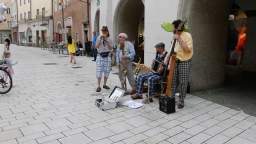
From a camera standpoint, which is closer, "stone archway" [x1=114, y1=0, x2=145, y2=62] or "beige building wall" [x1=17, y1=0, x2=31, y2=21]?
"stone archway" [x1=114, y1=0, x2=145, y2=62]

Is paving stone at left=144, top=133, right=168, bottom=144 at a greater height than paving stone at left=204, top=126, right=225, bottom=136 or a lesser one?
lesser

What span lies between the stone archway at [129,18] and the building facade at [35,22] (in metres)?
20.7

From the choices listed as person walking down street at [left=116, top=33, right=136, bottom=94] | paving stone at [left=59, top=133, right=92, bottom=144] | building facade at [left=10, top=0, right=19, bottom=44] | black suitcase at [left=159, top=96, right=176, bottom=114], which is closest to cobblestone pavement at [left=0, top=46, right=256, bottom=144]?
paving stone at [left=59, top=133, right=92, bottom=144]

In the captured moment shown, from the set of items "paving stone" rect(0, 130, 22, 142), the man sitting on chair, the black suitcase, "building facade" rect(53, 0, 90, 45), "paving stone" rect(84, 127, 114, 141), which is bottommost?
"paving stone" rect(0, 130, 22, 142)

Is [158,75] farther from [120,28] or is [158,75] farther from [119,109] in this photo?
[120,28]

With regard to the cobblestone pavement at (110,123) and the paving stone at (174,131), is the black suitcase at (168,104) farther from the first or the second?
the paving stone at (174,131)

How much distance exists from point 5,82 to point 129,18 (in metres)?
7.08

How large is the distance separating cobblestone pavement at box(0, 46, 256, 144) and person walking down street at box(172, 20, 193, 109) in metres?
Result: 0.53

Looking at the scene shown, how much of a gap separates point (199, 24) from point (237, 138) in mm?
3497

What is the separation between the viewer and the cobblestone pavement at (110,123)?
4.60 meters

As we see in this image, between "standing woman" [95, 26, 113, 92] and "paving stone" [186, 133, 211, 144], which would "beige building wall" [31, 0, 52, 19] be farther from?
"paving stone" [186, 133, 211, 144]

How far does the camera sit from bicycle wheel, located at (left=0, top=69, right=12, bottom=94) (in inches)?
305

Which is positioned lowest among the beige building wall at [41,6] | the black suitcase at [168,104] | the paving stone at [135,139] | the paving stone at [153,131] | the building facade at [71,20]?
the paving stone at [135,139]

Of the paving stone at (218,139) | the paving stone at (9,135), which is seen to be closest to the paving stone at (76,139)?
the paving stone at (9,135)
